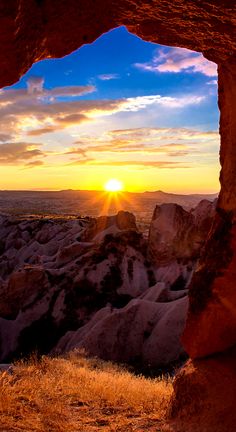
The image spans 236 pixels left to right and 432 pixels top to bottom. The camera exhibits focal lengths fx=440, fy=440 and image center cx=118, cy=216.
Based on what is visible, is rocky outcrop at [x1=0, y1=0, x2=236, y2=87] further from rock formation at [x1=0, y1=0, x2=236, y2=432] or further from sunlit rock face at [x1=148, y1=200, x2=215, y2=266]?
sunlit rock face at [x1=148, y1=200, x2=215, y2=266]

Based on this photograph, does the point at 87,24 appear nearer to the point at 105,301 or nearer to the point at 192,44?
the point at 192,44

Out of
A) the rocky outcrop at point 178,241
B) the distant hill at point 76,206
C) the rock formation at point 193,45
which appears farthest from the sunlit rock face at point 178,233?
the distant hill at point 76,206

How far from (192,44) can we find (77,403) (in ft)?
19.5

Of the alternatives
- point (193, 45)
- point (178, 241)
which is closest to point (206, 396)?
point (193, 45)

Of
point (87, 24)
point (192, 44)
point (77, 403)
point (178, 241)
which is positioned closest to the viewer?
point (87, 24)

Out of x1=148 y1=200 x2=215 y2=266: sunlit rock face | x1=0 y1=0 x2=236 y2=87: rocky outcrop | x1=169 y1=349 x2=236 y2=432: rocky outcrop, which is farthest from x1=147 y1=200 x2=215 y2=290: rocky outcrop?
x1=0 y1=0 x2=236 y2=87: rocky outcrop

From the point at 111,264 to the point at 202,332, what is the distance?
717 inches

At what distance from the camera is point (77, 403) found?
24.7 feet

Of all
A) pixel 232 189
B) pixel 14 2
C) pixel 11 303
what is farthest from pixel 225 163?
pixel 11 303

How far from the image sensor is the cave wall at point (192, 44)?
4215 mm

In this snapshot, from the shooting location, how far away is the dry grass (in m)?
6.09

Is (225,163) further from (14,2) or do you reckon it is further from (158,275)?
(158,275)

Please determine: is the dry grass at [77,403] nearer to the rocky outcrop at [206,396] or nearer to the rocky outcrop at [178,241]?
the rocky outcrop at [206,396]

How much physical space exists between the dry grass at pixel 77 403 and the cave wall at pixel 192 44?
1.40 m
